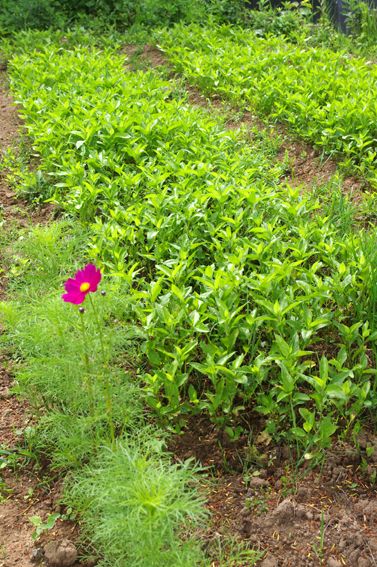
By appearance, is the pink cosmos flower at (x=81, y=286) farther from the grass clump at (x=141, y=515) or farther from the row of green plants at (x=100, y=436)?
the grass clump at (x=141, y=515)

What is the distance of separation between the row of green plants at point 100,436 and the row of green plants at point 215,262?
161mm

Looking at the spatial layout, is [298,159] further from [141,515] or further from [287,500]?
[141,515]

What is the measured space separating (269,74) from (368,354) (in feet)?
11.9

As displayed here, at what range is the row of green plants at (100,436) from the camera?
254cm

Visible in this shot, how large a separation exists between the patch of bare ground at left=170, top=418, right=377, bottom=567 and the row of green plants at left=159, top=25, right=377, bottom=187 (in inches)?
95.1

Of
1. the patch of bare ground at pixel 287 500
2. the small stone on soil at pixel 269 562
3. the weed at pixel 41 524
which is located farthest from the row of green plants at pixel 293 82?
the weed at pixel 41 524

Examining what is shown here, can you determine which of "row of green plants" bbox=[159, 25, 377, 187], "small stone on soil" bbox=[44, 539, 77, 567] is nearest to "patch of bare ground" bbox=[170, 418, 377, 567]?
"small stone on soil" bbox=[44, 539, 77, 567]

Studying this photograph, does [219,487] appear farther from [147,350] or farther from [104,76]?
[104,76]

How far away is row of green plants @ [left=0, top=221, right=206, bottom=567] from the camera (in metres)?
2.54

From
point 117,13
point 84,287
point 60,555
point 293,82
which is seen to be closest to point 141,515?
point 60,555

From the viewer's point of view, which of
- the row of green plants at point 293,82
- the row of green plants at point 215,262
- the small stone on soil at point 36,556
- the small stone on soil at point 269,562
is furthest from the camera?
the row of green plants at point 293,82

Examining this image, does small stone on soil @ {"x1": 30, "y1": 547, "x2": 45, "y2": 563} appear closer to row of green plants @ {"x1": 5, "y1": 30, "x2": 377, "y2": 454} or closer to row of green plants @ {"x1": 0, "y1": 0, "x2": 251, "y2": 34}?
row of green plants @ {"x1": 5, "y1": 30, "x2": 377, "y2": 454}

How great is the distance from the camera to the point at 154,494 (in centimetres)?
252

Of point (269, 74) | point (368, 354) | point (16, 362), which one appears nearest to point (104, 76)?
point (269, 74)
